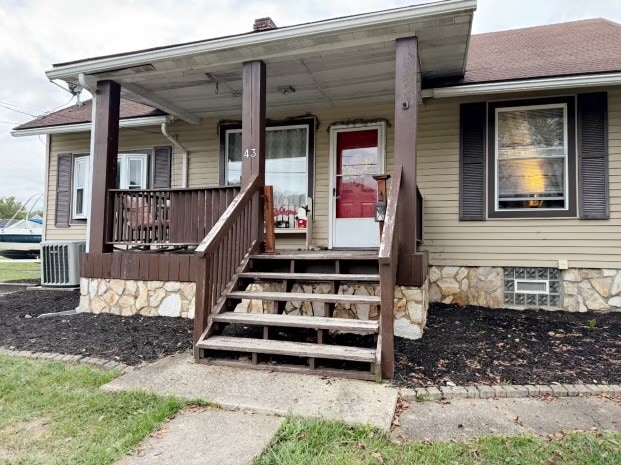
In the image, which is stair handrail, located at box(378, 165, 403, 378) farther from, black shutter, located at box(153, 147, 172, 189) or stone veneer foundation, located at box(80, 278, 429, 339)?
black shutter, located at box(153, 147, 172, 189)

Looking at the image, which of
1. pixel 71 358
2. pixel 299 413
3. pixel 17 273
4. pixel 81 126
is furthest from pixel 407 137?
pixel 17 273

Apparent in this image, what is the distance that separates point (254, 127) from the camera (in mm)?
4523

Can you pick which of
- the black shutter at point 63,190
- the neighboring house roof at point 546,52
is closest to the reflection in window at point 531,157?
the neighboring house roof at point 546,52

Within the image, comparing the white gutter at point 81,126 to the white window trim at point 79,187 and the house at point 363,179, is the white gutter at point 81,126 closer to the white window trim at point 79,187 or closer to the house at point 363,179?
the house at point 363,179

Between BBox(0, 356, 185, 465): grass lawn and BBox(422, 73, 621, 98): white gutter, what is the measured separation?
15.2 feet

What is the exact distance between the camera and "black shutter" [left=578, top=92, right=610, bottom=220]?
497 cm

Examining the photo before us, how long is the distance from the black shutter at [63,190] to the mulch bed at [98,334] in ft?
8.87

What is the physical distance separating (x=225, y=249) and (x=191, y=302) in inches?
50.2

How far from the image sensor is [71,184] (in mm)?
7676

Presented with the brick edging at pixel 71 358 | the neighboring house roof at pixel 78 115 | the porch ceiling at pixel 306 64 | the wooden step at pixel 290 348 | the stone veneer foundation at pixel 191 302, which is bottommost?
the brick edging at pixel 71 358

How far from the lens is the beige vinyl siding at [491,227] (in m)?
4.97

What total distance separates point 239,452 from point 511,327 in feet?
11.2

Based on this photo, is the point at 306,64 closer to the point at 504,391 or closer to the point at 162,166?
the point at 162,166

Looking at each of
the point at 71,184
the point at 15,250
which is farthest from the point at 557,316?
the point at 15,250
